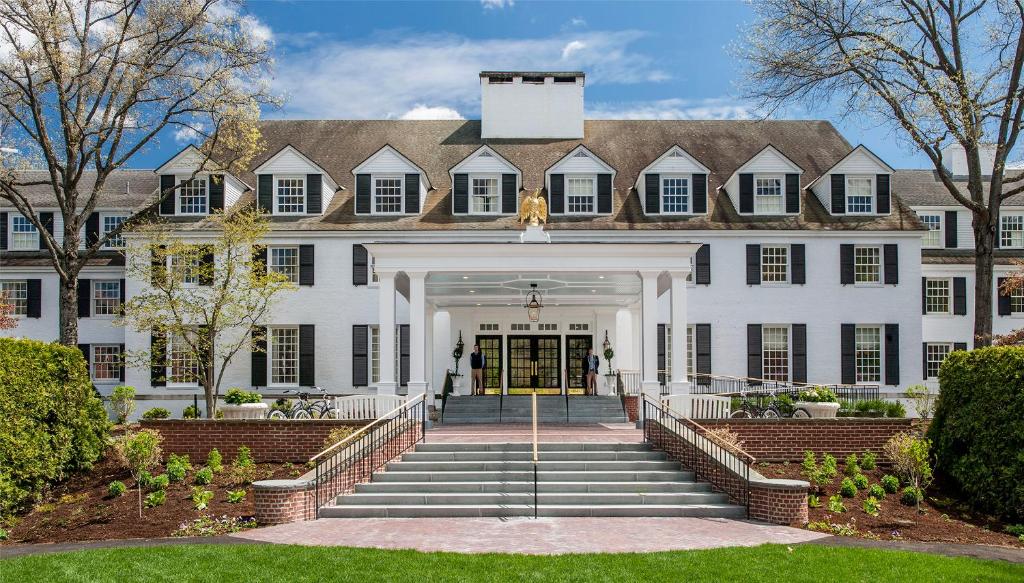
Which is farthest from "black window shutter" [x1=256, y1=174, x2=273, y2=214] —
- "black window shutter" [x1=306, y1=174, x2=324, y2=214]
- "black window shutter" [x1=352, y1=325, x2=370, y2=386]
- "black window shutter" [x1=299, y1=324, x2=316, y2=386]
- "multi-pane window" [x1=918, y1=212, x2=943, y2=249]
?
"multi-pane window" [x1=918, y1=212, x2=943, y2=249]

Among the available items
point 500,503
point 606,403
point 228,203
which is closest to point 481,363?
point 606,403

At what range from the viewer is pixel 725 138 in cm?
3212

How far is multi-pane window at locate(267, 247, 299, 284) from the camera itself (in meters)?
27.8

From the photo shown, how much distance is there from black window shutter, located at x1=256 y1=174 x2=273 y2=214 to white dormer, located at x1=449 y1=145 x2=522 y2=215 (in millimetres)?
5882

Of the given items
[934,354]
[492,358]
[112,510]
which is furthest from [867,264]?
[112,510]

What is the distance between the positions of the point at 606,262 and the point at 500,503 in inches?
279

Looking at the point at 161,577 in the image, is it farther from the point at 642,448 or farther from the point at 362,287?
the point at 362,287

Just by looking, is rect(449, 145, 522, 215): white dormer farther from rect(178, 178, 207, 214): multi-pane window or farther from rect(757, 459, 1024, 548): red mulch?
rect(757, 459, 1024, 548): red mulch

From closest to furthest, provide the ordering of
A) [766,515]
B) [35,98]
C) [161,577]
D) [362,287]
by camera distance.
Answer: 1. [161,577]
2. [766,515]
3. [35,98]
4. [362,287]

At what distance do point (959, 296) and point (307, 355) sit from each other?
22.7 m

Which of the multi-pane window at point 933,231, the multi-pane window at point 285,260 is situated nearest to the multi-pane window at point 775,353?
the multi-pane window at point 933,231

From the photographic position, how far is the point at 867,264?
91.9 ft

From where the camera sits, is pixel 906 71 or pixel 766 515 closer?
pixel 766 515

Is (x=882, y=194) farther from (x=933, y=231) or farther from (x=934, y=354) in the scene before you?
(x=934, y=354)
